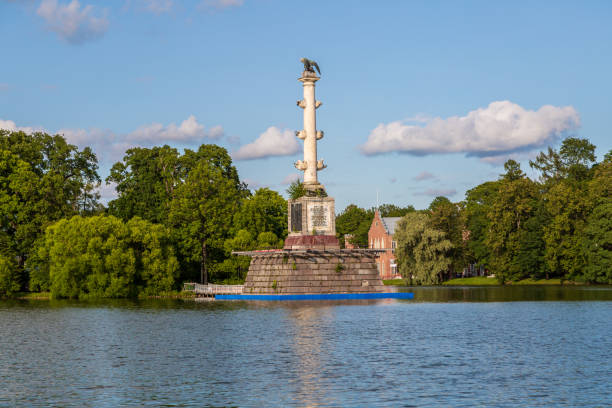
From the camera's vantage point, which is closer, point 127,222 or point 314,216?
point 314,216

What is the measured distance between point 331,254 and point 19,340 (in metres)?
34.3

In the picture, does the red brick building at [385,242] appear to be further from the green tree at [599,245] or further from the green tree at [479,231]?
the green tree at [599,245]

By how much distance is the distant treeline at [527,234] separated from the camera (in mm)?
104750

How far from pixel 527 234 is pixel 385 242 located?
145ft

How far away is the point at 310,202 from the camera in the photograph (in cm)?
7412

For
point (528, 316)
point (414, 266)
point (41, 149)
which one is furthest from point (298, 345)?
point (414, 266)

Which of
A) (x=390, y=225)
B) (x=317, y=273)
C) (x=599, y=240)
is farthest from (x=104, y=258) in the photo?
(x=390, y=225)

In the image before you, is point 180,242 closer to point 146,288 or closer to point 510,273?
point 146,288

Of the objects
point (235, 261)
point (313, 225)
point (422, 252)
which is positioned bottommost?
point (235, 261)

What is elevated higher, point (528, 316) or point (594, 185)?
point (594, 185)

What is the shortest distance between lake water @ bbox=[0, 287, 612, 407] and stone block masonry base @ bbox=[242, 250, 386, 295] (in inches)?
477

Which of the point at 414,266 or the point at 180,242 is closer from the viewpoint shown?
the point at 180,242

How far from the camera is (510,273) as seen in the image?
11631 centimetres

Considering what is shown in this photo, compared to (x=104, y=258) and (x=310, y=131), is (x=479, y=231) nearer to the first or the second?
(x=310, y=131)
